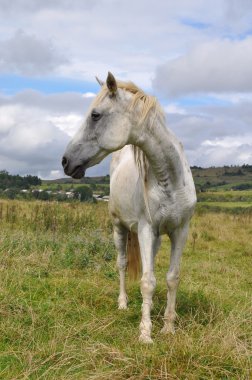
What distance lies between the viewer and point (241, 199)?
48156 mm

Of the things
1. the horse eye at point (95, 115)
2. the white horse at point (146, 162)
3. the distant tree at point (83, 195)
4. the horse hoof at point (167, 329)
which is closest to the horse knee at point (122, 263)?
the white horse at point (146, 162)

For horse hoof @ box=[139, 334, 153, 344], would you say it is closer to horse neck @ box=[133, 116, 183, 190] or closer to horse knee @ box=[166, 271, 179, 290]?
horse knee @ box=[166, 271, 179, 290]

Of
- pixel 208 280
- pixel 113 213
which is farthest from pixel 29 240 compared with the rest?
pixel 208 280

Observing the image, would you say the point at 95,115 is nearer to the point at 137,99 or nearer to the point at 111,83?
the point at 111,83

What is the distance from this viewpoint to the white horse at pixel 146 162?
189 inches

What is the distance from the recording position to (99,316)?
5.71 metres

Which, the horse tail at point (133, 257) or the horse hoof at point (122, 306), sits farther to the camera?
the horse tail at point (133, 257)

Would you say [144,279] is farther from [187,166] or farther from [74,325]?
[187,166]

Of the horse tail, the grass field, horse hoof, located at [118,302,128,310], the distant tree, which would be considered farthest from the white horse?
the distant tree

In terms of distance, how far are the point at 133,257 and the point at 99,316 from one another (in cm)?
139

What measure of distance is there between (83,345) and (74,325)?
70 centimetres

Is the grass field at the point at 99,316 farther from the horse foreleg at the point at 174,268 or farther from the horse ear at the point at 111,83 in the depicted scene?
the horse ear at the point at 111,83

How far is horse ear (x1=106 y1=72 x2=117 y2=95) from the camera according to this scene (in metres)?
4.68

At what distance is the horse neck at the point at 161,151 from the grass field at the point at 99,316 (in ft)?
4.73
